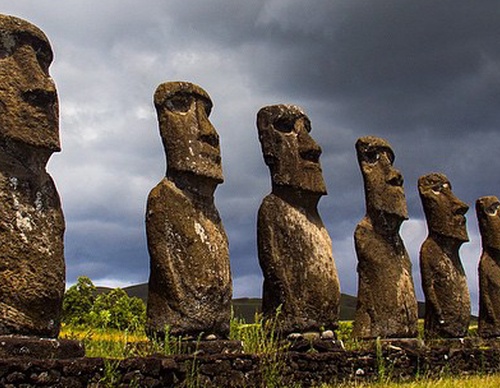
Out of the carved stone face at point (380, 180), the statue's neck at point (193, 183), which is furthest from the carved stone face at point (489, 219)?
the statue's neck at point (193, 183)

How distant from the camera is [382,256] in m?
13.7

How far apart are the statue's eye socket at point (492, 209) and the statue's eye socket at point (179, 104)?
1008 cm

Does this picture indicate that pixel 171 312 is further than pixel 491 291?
No

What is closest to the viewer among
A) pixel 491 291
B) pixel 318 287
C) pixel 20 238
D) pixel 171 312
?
pixel 20 238

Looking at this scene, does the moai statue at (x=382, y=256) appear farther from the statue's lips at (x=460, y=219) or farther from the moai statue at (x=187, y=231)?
the moai statue at (x=187, y=231)

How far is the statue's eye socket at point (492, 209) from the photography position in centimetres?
1847

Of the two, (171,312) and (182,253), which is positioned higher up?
(182,253)

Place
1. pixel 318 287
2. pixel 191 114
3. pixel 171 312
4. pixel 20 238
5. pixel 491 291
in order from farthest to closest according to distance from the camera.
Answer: pixel 491 291 → pixel 318 287 → pixel 191 114 → pixel 171 312 → pixel 20 238

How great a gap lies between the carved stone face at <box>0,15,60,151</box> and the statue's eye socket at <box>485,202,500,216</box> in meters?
12.6

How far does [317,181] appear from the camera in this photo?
12.2 meters

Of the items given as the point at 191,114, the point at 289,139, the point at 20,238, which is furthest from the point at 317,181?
the point at 20,238

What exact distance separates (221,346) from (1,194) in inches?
135

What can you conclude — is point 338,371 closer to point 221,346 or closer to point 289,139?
point 221,346

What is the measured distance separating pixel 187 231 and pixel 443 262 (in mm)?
7588
